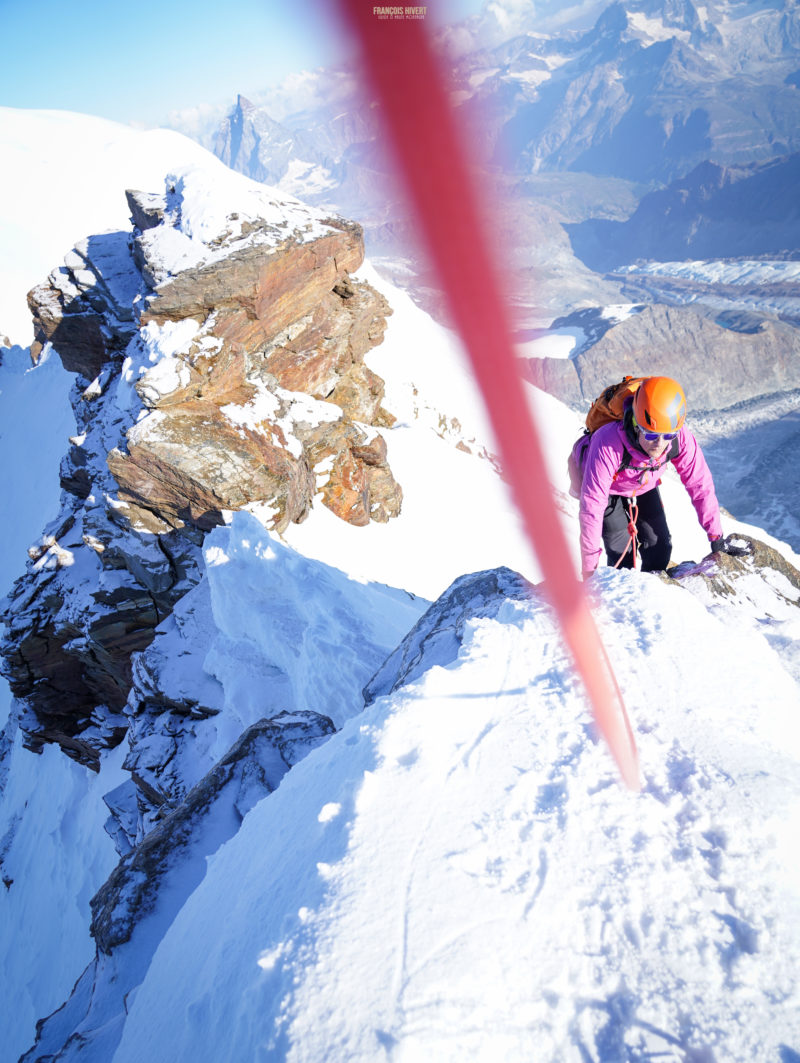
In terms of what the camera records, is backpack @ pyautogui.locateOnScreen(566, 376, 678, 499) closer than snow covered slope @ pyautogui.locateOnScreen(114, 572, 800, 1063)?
No

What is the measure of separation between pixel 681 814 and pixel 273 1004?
1.84m

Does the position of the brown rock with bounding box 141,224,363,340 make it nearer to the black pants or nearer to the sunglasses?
the black pants

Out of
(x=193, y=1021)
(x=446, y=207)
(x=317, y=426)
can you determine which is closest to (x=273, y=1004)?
(x=193, y=1021)

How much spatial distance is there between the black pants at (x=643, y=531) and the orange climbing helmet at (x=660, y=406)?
3.90ft

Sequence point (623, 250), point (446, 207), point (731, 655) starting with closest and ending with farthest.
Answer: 1. point (731, 655)
2. point (446, 207)
3. point (623, 250)

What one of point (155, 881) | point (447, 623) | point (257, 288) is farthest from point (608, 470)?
point (257, 288)

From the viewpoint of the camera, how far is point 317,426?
11.9 m

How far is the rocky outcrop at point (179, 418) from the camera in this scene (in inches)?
374

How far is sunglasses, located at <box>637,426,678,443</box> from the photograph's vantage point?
160 inches

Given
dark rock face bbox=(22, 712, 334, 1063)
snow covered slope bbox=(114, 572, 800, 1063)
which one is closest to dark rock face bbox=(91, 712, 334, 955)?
dark rock face bbox=(22, 712, 334, 1063)

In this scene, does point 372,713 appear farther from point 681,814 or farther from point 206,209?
point 206,209

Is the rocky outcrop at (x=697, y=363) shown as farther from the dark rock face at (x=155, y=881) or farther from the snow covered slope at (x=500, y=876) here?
the snow covered slope at (x=500, y=876)

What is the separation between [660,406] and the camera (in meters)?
3.95

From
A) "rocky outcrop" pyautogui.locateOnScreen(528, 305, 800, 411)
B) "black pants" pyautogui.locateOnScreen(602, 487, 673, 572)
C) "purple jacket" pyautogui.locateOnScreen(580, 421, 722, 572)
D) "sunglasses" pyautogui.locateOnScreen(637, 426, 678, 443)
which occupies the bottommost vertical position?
"rocky outcrop" pyautogui.locateOnScreen(528, 305, 800, 411)
